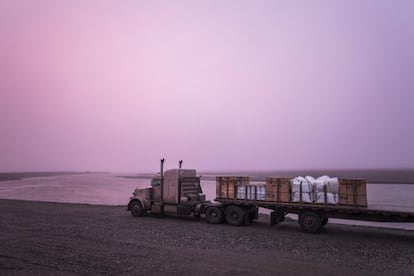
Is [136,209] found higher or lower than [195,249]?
higher

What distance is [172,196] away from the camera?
2166 centimetres

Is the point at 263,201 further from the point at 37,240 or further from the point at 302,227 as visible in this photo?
the point at 37,240

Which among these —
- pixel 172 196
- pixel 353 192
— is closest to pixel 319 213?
pixel 353 192

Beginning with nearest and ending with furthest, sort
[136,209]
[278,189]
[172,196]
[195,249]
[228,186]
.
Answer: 1. [195,249]
2. [278,189]
3. [228,186]
4. [172,196]
5. [136,209]

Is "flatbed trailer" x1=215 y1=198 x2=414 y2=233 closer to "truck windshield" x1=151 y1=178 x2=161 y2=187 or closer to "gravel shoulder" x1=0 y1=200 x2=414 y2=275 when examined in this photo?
"gravel shoulder" x1=0 y1=200 x2=414 y2=275

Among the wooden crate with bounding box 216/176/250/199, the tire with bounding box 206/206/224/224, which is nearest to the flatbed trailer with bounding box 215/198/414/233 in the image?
the wooden crate with bounding box 216/176/250/199

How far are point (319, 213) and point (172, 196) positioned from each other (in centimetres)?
898

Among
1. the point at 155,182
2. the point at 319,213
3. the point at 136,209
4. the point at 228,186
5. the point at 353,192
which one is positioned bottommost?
the point at 136,209

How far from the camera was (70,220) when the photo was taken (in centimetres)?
2045

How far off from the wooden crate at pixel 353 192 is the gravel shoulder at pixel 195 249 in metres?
1.66

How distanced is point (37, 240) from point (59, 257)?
→ 3.52 m

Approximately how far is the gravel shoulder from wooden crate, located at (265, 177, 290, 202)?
1.61 m

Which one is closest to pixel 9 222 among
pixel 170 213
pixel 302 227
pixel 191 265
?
pixel 170 213

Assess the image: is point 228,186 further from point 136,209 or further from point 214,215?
point 136,209
